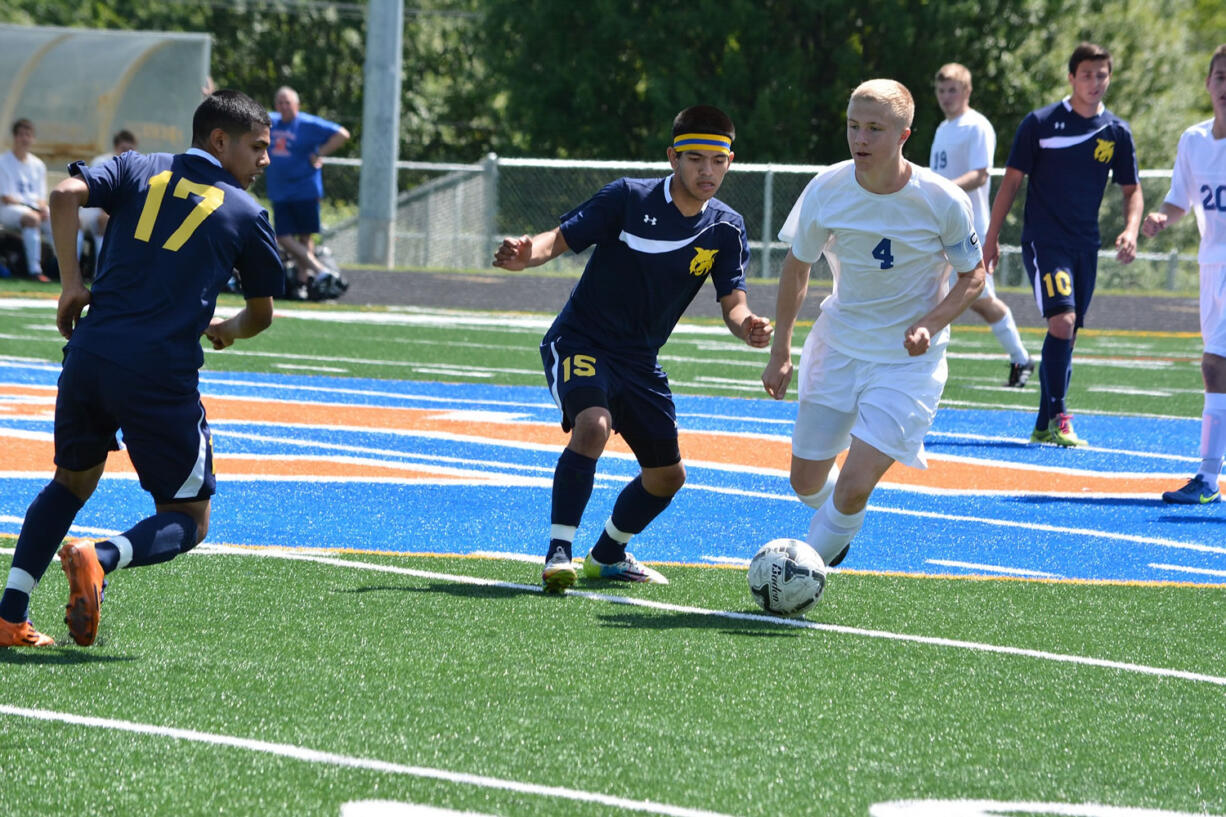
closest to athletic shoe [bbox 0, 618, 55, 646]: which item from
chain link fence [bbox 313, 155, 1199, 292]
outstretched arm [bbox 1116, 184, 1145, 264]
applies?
outstretched arm [bbox 1116, 184, 1145, 264]

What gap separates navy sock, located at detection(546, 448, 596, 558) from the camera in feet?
22.4

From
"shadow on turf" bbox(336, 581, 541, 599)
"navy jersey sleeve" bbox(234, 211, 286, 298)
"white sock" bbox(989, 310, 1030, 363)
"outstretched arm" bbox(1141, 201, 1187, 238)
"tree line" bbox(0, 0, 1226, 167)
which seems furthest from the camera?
"tree line" bbox(0, 0, 1226, 167)

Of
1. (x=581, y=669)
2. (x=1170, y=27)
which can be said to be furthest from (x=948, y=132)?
(x=1170, y=27)

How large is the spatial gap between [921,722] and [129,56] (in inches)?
913

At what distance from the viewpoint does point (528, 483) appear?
9656 millimetres

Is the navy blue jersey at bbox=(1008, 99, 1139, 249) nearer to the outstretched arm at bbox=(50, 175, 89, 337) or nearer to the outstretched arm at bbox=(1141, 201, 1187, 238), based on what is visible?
the outstretched arm at bbox=(1141, 201, 1187, 238)

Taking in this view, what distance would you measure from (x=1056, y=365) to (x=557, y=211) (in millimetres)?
18343

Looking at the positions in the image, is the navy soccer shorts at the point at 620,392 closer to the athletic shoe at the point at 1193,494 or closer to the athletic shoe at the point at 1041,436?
the athletic shoe at the point at 1193,494

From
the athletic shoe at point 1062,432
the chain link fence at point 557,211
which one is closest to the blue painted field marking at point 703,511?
the athletic shoe at point 1062,432

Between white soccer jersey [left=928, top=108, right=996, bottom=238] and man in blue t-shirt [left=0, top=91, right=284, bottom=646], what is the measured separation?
9041 millimetres

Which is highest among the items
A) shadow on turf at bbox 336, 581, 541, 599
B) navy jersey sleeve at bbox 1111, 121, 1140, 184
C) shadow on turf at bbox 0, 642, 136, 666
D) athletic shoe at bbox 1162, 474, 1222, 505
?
navy jersey sleeve at bbox 1111, 121, 1140, 184

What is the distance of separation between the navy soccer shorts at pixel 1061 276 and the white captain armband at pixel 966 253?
198 inches

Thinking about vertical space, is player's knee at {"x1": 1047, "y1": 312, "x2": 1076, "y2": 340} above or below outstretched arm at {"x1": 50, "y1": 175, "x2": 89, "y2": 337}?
below

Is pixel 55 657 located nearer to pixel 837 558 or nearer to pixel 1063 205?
pixel 837 558
